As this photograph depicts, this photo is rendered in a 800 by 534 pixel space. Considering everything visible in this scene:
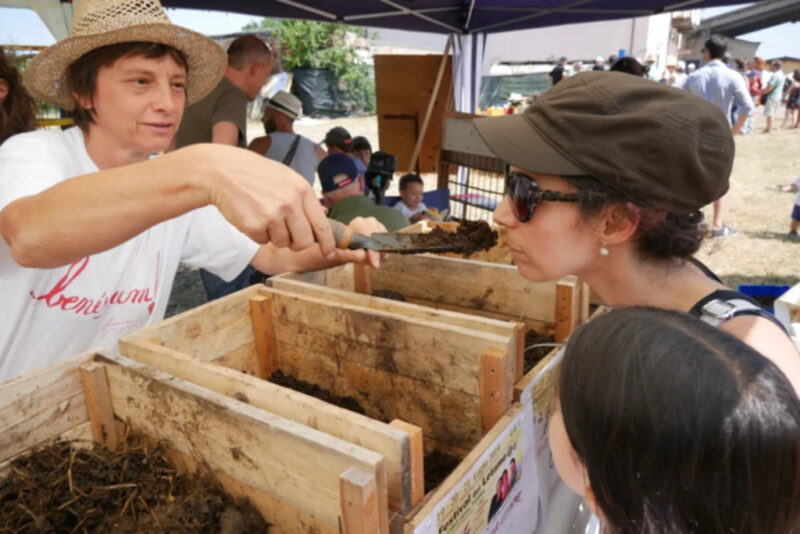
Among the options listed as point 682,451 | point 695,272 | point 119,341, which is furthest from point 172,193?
point 695,272

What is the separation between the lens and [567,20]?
8.75 metres

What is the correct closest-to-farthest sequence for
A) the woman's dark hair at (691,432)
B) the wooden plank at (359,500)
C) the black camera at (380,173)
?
the woman's dark hair at (691,432), the wooden plank at (359,500), the black camera at (380,173)

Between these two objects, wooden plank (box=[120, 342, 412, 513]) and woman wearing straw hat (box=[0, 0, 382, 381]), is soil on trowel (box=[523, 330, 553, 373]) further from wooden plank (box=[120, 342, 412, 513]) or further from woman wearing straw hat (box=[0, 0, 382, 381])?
wooden plank (box=[120, 342, 412, 513])

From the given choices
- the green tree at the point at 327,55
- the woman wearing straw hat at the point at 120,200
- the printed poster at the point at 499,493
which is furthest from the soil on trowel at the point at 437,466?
the green tree at the point at 327,55

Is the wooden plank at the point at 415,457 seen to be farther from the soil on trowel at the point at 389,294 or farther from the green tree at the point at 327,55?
the green tree at the point at 327,55

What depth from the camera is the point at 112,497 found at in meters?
1.45

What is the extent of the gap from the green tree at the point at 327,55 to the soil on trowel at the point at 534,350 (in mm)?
25787

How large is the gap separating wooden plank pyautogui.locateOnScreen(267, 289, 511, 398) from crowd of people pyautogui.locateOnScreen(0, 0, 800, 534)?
0.32m

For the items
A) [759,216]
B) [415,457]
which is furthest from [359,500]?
[759,216]

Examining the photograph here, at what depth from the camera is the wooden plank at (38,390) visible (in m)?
1.47

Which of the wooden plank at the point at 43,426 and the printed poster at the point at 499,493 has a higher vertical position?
the wooden plank at the point at 43,426

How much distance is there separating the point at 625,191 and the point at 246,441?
4.00ft

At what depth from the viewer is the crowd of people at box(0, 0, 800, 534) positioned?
2.86 feet

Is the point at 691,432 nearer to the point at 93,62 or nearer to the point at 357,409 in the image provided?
the point at 357,409
